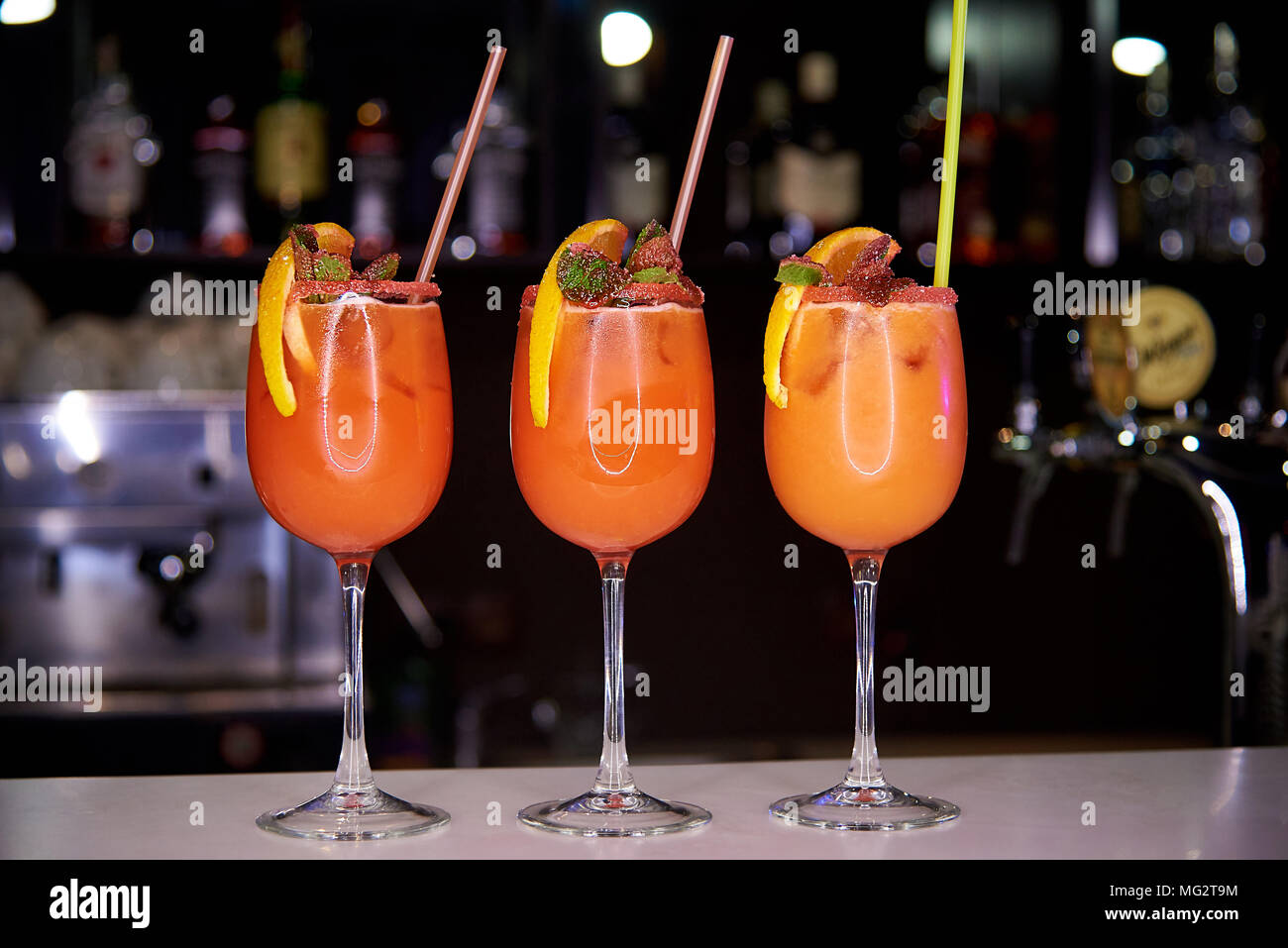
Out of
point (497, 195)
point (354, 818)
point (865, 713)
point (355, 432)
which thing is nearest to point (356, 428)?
point (355, 432)

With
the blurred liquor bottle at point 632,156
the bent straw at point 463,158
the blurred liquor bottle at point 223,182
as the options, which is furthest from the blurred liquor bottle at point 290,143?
the bent straw at point 463,158

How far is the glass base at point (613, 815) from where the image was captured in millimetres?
768

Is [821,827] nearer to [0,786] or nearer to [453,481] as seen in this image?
[0,786]

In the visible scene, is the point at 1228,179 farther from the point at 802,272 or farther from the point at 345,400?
the point at 345,400

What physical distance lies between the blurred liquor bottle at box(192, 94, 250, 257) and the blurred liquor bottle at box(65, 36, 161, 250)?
10 centimetres

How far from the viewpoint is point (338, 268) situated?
88cm

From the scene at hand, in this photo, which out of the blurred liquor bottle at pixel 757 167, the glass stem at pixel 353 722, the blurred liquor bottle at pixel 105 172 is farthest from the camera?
the blurred liquor bottle at pixel 757 167

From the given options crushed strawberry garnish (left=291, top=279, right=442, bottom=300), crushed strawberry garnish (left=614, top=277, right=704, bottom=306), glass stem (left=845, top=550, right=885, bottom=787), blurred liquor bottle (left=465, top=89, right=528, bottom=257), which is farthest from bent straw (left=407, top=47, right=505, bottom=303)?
blurred liquor bottle (left=465, top=89, right=528, bottom=257)

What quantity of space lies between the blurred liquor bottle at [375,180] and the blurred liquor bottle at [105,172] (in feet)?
1.12

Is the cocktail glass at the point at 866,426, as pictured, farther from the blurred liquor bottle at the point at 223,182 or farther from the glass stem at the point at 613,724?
the blurred liquor bottle at the point at 223,182

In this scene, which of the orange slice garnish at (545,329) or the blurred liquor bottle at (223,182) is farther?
the blurred liquor bottle at (223,182)

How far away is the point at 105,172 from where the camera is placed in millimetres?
2309

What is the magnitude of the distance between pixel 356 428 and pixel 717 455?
1707 mm
